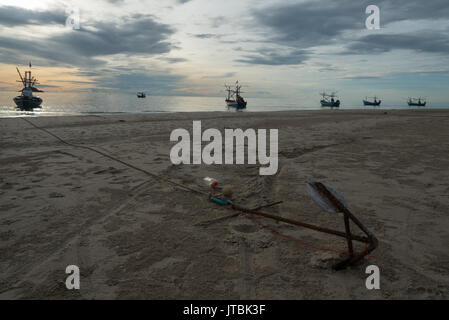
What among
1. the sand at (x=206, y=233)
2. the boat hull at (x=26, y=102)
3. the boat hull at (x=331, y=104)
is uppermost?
the boat hull at (x=331, y=104)

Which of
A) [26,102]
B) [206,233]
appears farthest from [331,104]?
[206,233]

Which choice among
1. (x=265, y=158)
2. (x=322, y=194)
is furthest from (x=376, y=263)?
(x=265, y=158)

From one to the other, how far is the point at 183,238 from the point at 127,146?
6737 millimetres

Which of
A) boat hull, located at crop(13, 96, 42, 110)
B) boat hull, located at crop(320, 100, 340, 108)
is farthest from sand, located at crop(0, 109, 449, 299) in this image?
boat hull, located at crop(320, 100, 340, 108)

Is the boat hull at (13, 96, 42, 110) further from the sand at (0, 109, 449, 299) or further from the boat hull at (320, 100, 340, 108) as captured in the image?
the boat hull at (320, 100, 340, 108)

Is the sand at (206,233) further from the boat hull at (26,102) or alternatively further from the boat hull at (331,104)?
the boat hull at (331,104)

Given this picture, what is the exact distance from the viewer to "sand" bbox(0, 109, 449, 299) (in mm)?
2393

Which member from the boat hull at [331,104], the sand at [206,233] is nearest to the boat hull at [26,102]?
the sand at [206,233]

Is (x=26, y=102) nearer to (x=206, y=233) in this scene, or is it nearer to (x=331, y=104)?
(x=206, y=233)

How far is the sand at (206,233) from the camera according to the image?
2.39 meters

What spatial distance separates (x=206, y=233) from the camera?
11.0 ft

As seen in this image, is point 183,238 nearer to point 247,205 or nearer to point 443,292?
point 247,205
